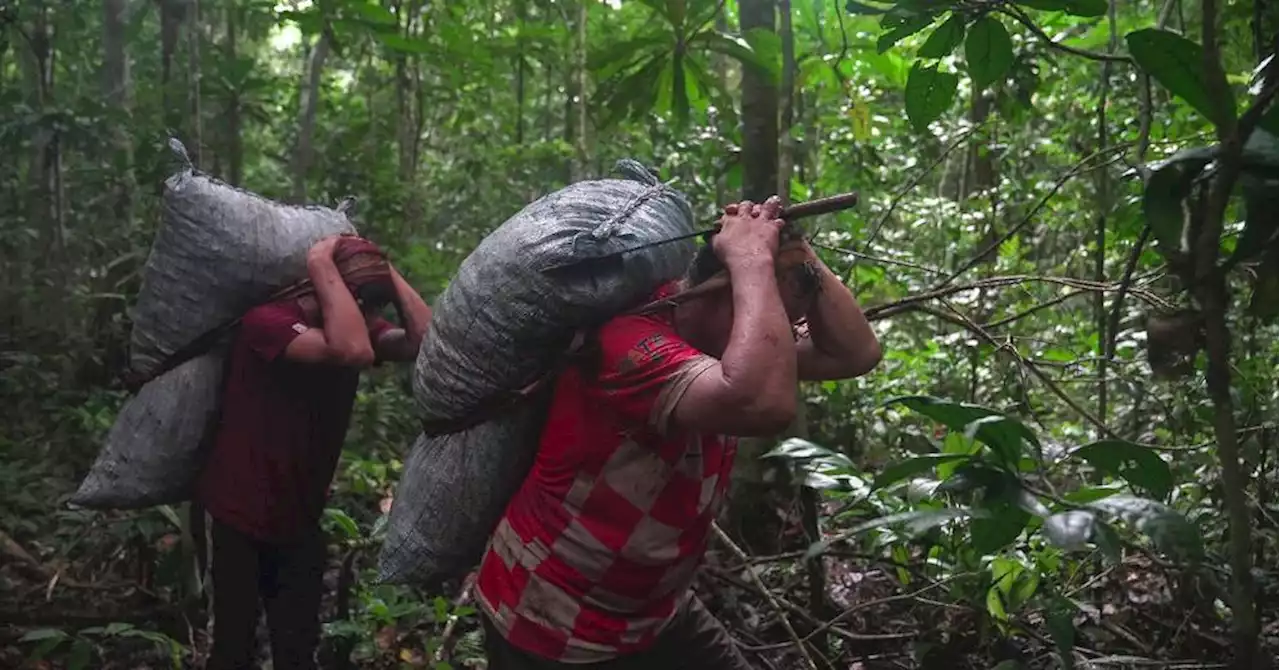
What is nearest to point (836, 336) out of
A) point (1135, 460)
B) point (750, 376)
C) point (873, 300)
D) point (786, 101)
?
point (750, 376)

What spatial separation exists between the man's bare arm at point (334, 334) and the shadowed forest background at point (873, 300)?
1.06 meters

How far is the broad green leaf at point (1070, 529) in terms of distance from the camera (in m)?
1.33

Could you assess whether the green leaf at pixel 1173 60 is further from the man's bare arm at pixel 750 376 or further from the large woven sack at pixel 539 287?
the large woven sack at pixel 539 287

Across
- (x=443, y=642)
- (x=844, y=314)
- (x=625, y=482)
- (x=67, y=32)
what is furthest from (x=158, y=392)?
(x=67, y=32)

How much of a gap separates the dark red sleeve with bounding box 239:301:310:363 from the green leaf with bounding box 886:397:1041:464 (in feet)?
5.72

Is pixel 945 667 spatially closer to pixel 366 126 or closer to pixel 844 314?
pixel 844 314

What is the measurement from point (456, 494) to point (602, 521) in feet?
1.20

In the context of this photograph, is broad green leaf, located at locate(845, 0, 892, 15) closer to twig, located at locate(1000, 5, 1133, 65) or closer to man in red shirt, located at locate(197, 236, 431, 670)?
twig, located at locate(1000, 5, 1133, 65)

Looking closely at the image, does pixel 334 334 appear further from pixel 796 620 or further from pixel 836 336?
pixel 796 620

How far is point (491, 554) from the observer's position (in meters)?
2.14

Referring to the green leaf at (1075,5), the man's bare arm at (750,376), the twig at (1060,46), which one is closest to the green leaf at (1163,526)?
the man's bare arm at (750,376)

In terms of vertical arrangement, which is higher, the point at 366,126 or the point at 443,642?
the point at 366,126

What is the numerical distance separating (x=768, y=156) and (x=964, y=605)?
160cm

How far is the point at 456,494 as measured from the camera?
2.14 metres
